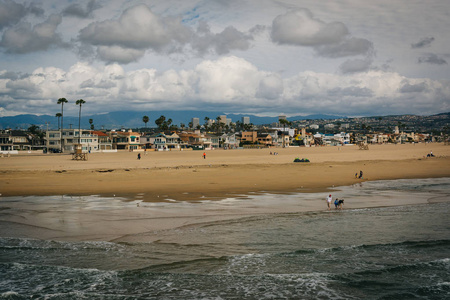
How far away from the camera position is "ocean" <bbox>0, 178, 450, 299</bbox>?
9781 mm

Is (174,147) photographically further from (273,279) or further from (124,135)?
(273,279)

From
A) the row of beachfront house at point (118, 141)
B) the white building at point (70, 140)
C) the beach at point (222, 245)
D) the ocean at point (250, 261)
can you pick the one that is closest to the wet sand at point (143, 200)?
the beach at point (222, 245)

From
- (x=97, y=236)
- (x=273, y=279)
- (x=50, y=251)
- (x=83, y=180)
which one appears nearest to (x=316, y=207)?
(x=273, y=279)

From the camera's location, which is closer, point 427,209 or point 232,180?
point 427,209

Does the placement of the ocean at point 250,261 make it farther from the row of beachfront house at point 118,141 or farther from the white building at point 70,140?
the row of beachfront house at point 118,141

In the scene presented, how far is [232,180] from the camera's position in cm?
3431

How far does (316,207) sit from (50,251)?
14729mm

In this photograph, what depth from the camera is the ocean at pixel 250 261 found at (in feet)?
32.1

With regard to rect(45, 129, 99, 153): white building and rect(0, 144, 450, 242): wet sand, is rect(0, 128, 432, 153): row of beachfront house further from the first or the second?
rect(0, 144, 450, 242): wet sand

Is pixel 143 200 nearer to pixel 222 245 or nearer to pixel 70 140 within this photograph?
pixel 222 245

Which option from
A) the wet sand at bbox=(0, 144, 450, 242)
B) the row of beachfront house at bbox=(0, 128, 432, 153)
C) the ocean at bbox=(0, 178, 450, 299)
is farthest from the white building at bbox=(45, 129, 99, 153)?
the ocean at bbox=(0, 178, 450, 299)

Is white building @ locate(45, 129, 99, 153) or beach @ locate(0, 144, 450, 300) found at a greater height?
white building @ locate(45, 129, 99, 153)

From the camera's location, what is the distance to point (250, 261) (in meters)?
11.8

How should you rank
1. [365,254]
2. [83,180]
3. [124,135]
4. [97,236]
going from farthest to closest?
[124,135]
[83,180]
[97,236]
[365,254]
